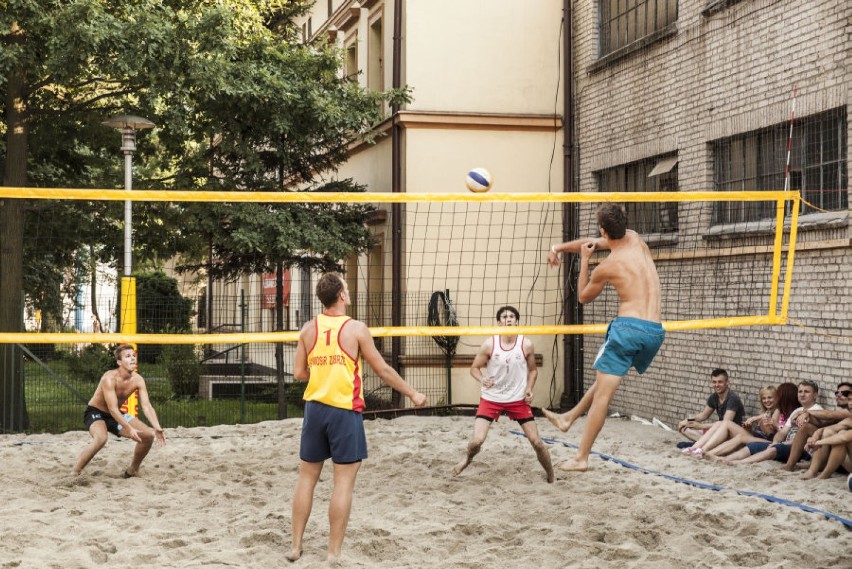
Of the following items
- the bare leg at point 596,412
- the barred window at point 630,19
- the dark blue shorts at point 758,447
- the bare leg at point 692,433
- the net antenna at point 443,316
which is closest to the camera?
the bare leg at point 596,412

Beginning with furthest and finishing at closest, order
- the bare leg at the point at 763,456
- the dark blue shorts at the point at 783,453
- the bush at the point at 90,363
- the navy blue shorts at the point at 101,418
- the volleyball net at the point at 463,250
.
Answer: the bush at the point at 90,363
the volleyball net at the point at 463,250
the bare leg at the point at 763,456
the dark blue shorts at the point at 783,453
the navy blue shorts at the point at 101,418

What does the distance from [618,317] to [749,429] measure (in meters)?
4.13

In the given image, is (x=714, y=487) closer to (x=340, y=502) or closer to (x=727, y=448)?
(x=727, y=448)

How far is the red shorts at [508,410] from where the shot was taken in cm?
866

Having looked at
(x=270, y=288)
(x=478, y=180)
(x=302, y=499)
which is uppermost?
(x=478, y=180)

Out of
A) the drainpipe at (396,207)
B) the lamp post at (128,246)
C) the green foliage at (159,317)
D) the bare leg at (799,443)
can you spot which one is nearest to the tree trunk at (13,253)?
the green foliage at (159,317)

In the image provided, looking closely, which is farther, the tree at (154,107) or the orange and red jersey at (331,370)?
the tree at (154,107)

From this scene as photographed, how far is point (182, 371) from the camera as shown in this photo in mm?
16656

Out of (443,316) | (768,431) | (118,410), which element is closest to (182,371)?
(443,316)

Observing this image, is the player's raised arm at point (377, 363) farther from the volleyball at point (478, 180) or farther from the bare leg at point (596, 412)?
the volleyball at point (478, 180)

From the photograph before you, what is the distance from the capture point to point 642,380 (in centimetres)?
1338

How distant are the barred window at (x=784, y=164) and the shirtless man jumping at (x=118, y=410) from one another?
627 centimetres

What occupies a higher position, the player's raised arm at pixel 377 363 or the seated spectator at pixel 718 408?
the player's raised arm at pixel 377 363

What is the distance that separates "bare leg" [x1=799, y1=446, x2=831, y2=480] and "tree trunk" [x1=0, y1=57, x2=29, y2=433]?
30.0ft
